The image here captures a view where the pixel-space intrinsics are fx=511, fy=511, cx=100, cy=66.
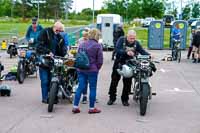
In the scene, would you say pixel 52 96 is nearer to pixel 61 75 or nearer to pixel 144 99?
pixel 61 75

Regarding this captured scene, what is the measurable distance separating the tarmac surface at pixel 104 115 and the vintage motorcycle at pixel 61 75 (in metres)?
0.25

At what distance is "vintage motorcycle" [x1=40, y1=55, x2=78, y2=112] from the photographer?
391 inches

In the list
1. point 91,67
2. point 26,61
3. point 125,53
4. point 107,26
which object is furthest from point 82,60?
point 107,26

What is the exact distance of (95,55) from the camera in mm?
9523

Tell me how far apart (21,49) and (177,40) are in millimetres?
10740

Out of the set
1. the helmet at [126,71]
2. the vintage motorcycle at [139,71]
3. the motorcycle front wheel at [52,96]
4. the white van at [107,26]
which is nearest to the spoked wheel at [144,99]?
the vintage motorcycle at [139,71]

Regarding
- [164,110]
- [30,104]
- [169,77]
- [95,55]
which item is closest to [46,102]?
[30,104]

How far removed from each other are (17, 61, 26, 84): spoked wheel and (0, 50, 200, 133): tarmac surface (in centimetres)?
23

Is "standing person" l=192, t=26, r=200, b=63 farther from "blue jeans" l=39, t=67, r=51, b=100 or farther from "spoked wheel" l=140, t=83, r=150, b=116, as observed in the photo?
"spoked wheel" l=140, t=83, r=150, b=116

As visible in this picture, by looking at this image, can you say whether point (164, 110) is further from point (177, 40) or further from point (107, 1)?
point (107, 1)

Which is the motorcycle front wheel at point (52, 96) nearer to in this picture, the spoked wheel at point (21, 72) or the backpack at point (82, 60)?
the backpack at point (82, 60)

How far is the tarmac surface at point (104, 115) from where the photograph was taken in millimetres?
8298

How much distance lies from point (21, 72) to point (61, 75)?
4.08 meters

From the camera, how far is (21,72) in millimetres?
14180
